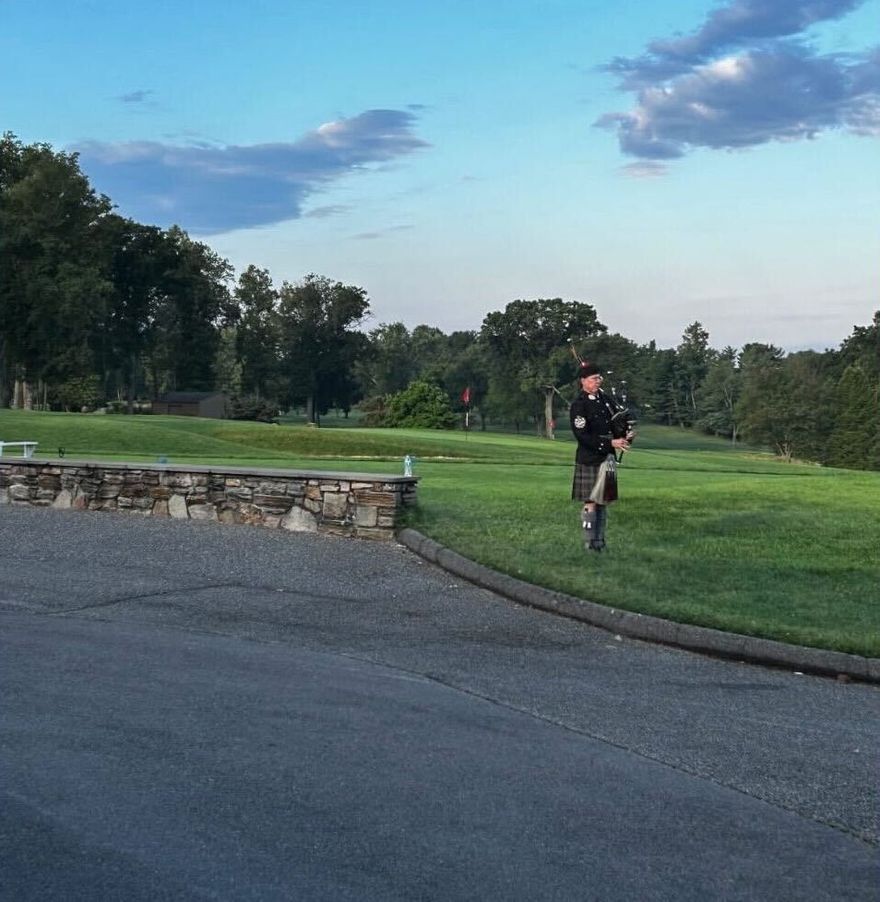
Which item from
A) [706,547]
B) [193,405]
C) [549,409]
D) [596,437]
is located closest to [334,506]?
[596,437]

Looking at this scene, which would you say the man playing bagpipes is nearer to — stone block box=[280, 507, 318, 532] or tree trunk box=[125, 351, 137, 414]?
stone block box=[280, 507, 318, 532]

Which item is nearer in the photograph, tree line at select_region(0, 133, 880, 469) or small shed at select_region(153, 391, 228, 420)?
tree line at select_region(0, 133, 880, 469)

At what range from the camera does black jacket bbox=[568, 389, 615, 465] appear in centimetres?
1085

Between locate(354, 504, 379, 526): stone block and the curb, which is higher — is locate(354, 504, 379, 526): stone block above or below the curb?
above

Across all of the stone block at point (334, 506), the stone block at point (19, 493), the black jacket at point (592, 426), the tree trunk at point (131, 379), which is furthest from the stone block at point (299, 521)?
the tree trunk at point (131, 379)

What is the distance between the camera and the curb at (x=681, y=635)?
7.64 m

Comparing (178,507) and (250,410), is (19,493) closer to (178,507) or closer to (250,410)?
(178,507)

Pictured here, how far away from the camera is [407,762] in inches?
203

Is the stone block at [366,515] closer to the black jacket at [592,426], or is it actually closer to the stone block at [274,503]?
the stone block at [274,503]

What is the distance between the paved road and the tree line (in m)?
63.7

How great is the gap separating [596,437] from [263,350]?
102 metres

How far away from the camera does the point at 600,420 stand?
35.7ft

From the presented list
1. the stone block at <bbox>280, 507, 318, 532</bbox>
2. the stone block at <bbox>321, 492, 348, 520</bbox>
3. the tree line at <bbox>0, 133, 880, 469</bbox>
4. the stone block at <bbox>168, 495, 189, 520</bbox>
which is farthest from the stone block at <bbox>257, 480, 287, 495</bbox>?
the tree line at <bbox>0, 133, 880, 469</bbox>

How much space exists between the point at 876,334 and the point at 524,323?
39.0 metres
